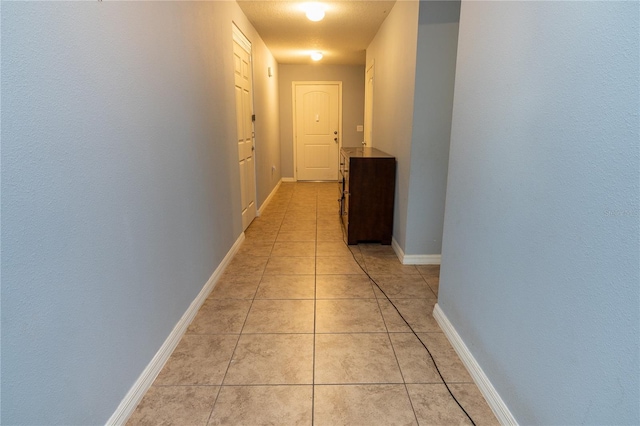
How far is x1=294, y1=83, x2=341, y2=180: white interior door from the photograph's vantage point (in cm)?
739

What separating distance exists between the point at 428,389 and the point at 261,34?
463 centimetres

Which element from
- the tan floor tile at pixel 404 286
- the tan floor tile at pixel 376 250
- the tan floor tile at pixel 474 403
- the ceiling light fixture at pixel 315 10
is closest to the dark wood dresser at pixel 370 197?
the tan floor tile at pixel 376 250

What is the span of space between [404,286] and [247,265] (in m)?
1.35

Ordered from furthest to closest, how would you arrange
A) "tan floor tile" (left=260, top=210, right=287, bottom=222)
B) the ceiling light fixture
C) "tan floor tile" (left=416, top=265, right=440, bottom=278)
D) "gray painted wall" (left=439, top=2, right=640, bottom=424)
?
1. "tan floor tile" (left=260, top=210, right=287, bottom=222)
2. the ceiling light fixture
3. "tan floor tile" (left=416, top=265, right=440, bottom=278)
4. "gray painted wall" (left=439, top=2, right=640, bottom=424)

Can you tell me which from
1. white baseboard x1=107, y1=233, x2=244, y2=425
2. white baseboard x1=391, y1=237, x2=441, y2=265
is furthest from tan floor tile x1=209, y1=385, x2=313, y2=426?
white baseboard x1=391, y1=237, x2=441, y2=265

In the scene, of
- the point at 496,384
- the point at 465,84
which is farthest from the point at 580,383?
the point at 465,84

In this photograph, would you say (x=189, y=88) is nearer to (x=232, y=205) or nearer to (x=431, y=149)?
(x=232, y=205)

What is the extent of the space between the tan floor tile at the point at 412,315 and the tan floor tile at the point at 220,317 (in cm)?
92

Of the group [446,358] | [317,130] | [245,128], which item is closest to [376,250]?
[446,358]

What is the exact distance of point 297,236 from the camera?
13.3ft

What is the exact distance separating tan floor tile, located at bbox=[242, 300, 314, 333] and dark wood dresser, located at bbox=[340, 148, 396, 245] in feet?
4.38

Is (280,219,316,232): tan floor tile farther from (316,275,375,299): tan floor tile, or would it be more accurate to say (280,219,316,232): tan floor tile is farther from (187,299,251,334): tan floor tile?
(187,299,251,334): tan floor tile

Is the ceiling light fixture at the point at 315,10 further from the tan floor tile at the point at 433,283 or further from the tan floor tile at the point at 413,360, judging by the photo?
the tan floor tile at the point at 413,360

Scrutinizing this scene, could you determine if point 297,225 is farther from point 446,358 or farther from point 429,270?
point 446,358
